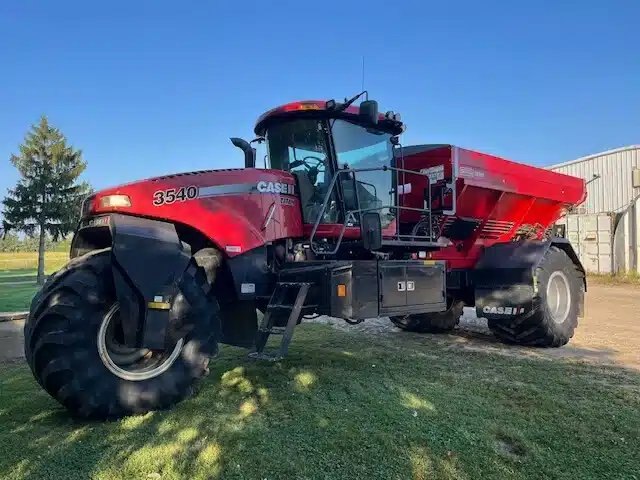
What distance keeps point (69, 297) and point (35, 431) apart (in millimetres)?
952

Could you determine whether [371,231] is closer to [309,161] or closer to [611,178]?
[309,161]

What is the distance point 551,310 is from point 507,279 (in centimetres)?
86

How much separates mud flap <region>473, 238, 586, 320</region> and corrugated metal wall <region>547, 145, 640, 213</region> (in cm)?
1461

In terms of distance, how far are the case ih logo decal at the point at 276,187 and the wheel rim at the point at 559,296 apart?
416 centimetres

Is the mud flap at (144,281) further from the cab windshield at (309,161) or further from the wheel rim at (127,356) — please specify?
the cab windshield at (309,161)

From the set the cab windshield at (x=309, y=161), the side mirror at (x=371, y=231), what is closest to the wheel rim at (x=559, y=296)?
the side mirror at (x=371, y=231)

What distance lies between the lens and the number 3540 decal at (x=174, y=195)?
4.57 meters

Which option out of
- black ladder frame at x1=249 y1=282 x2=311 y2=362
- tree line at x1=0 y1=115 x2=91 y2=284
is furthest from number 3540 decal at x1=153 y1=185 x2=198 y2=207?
tree line at x1=0 y1=115 x2=91 y2=284

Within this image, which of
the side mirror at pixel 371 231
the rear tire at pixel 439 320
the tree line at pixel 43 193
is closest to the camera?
the side mirror at pixel 371 231

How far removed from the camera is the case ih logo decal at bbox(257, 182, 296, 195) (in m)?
5.15

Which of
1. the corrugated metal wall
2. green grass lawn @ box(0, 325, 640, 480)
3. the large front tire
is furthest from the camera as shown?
the corrugated metal wall

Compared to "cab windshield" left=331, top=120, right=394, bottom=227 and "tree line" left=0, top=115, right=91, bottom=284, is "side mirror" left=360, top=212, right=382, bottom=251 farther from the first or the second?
"tree line" left=0, top=115, right=91, bottom=284

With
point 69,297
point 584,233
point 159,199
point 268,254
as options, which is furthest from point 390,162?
point 584,233

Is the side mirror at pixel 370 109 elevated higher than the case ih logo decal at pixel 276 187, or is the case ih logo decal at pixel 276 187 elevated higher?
the side mirror at pixel 370 109
